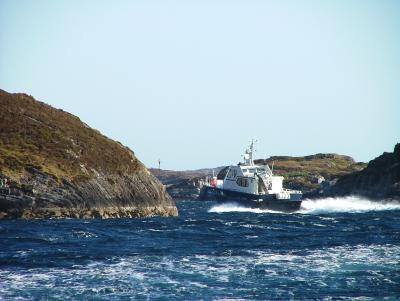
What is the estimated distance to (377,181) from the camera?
14638cm

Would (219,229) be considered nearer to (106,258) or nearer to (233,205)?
(106,258)

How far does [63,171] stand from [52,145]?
21.7ft

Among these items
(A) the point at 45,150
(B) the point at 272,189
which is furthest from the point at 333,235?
(B) the point at 272,189

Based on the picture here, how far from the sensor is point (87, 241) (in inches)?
1628

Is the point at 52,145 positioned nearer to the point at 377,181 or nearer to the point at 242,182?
the point at 242,182

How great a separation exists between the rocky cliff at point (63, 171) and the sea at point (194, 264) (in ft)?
33.6

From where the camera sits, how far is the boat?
93750 millimetres

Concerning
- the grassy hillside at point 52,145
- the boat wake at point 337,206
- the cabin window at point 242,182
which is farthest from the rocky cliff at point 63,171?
the cabin window at point 242,182

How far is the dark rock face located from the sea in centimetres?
9479

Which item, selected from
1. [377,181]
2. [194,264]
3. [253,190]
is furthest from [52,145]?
[377,181]

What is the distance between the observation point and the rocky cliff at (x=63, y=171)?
201ft

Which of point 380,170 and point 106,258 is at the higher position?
point 380,170

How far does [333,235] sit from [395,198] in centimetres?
9414

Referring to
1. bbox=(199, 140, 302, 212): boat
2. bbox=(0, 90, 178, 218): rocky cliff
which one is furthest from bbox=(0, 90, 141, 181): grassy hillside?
bbox=(199, 140, 302, 212): boat
